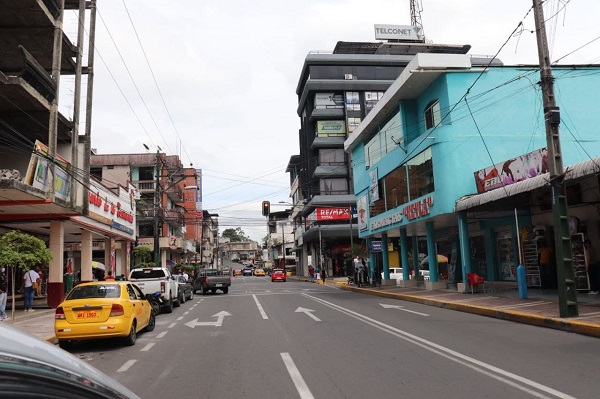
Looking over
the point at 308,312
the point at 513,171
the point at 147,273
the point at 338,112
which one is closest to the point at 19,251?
the point at 147,273

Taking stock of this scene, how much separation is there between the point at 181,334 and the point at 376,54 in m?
61.6

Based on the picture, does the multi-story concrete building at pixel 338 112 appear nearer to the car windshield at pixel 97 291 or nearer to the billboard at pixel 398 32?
the billboard at pixel 398 32

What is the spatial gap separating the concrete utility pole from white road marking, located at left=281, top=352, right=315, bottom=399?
7.47 metres

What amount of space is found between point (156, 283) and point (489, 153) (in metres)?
15.9

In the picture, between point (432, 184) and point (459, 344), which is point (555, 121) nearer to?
point (459, 344)

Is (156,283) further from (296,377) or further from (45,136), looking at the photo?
(296,377)

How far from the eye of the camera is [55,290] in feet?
71.1

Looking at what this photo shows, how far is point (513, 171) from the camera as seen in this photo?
19.0m

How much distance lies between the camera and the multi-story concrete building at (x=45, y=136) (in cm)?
1809

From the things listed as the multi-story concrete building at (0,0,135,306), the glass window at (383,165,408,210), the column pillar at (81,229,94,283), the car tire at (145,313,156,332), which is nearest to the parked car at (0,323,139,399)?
the car tire at (145,313,156,332)

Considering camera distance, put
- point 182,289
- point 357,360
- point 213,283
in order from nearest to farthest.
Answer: point 357,360, point 182,289, point 213,283

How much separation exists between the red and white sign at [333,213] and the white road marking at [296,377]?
51.2m

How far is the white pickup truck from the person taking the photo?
19.2m

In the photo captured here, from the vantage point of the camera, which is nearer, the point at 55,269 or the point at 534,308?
the point at 534,308
